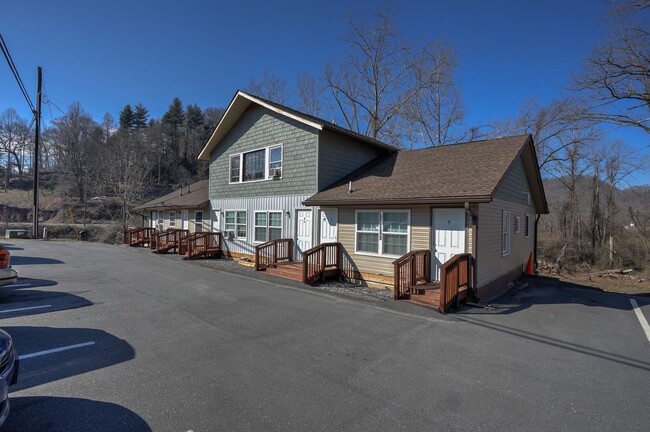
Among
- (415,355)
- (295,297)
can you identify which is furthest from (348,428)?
(295,297)

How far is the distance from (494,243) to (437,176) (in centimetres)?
266

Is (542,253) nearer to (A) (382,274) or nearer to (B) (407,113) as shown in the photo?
(B) (407,113)

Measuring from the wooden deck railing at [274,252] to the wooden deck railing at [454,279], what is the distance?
671cm

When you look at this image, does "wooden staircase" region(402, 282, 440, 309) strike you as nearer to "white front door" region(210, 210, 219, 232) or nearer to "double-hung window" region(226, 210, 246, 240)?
"double-hung window" region(226, 210, 246, 240)

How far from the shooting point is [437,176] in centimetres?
1021

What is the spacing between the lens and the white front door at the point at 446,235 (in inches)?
346

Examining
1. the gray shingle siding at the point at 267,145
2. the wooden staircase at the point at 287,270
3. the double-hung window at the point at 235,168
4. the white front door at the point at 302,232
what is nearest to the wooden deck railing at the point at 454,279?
the wooden staircase at the point at 287,270

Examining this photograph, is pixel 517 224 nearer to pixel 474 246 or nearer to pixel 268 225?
pixel 474 246

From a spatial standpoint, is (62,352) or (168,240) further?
(168,240)

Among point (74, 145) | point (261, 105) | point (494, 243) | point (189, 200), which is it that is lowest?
point (494, 243)

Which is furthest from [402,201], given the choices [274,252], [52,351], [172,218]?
[172,218]

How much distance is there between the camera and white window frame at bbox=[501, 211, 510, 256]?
35.5ft

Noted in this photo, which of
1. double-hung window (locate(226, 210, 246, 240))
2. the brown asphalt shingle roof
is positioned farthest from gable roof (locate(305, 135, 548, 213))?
double-hung window (locate(226, 210, 246, 240))

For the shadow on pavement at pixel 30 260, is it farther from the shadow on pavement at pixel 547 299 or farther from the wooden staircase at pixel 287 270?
the shadow on pavement at pixel 547 299
